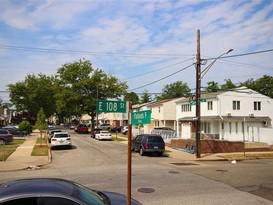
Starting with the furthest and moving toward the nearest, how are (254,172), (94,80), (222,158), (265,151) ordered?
(94,80) → (265,151) → (222,158) → (254,172)

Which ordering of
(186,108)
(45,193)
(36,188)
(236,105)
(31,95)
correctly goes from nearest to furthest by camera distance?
(45,193)
(36,188)
(236,105)
(186,108)
(31,95)

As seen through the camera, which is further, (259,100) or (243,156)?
(259,100)

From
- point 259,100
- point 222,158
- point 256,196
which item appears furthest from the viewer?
point 259,100

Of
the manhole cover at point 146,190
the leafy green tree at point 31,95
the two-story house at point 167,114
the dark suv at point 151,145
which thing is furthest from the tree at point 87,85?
the manhole cover at point 146,190

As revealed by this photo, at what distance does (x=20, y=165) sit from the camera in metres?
17.5

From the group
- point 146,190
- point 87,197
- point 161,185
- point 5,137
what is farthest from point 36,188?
point 5,137

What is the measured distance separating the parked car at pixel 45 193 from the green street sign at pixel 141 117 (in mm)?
1620

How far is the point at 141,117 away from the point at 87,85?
54.3 metres

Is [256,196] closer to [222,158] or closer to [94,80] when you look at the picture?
[222,158]

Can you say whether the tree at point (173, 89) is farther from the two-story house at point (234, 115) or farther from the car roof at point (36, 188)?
the car roof at point (36, 188)

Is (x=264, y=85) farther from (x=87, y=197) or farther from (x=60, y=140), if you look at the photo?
(x=87, y=197)

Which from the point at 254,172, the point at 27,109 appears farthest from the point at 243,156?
the point at 27,109

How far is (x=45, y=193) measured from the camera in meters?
4.16

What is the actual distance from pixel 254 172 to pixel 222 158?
273 inches
